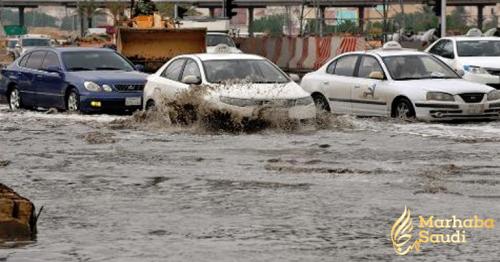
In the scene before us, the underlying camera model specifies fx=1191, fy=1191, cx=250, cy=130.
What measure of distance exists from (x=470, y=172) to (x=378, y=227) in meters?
4.02

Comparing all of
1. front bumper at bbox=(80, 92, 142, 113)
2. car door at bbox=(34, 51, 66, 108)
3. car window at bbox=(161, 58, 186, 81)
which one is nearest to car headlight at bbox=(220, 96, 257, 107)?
car window at bbox=(161, 58, 186, 81)

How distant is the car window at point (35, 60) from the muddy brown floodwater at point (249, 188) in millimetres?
4542

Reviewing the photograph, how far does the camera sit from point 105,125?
19516mm

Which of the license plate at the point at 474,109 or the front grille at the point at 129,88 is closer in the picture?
the license plate at the point at 474,109

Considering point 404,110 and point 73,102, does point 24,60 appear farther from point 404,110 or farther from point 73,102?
point 404,110

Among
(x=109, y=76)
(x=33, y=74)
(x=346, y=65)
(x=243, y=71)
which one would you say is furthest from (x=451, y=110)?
(x=33, y=74)

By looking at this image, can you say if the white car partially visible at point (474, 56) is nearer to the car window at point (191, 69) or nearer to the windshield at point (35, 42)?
the car window at point (191, 69)

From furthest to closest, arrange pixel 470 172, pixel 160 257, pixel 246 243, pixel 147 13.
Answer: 1. pixel 147 13
2. pixel 470 172
3. pixel 246 243
4. pixel 160 257

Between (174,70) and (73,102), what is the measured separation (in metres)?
3.57

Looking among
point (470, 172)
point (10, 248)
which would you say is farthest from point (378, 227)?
point (470, 172)

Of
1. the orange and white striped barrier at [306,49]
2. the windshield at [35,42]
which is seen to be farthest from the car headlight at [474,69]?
the windshield at [35,42]

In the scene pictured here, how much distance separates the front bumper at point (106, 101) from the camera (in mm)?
21734

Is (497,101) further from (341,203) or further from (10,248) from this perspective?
(10,248)

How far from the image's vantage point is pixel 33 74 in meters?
23.6
